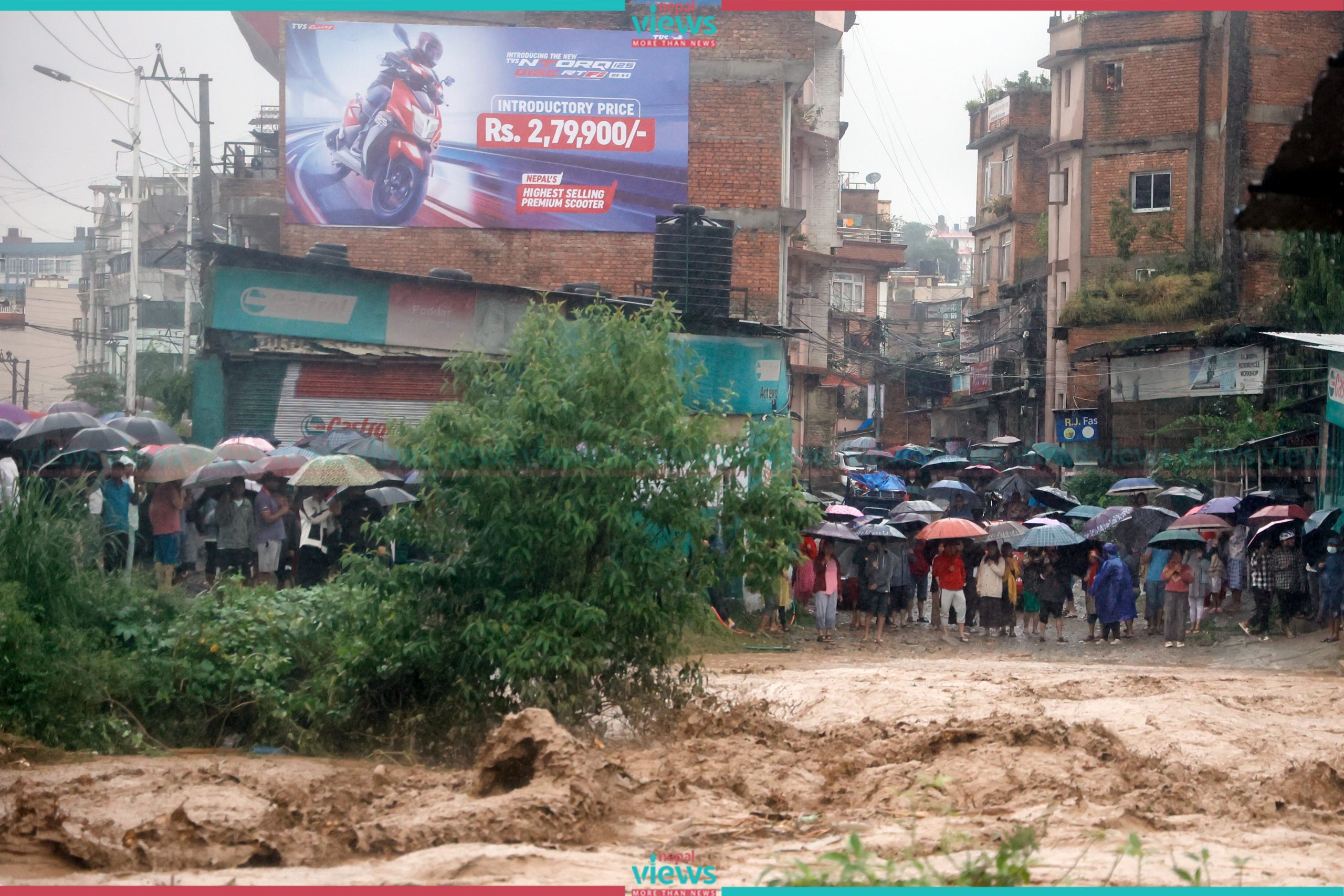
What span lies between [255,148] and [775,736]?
2881 centimetres

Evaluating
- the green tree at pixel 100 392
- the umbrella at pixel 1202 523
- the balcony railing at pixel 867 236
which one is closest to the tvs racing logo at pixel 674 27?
the umbrella at pixel 1202 523

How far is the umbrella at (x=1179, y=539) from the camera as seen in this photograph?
16188 millimetres

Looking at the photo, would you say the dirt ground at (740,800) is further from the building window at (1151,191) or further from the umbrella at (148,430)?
the building window at (1151,191)

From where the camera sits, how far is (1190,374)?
24.4 m

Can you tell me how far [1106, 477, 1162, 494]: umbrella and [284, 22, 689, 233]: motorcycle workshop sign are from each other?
10.4m

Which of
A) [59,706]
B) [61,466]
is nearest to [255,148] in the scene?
[61,466]

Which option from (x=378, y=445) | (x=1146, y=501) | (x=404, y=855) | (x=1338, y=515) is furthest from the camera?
(x=1146, y=501)

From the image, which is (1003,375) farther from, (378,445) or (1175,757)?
(1175,757)

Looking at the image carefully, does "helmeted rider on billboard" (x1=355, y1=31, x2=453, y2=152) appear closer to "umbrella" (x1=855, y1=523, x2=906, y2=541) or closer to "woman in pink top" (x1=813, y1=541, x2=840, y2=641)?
"umbrella" (x1=855, y1=523, x2=906, y2=541)

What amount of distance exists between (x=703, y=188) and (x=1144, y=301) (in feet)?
32.2

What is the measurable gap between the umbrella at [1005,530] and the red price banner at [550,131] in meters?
11.5

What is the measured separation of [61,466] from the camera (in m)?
13.8

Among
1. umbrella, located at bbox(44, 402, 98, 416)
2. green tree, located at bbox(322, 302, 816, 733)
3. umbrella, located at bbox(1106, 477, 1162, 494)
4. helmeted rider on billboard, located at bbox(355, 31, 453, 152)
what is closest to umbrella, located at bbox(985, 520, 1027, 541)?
umbrella, located at bbox(1106, 477, 1162, 494)

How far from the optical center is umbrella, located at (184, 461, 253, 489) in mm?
14634
